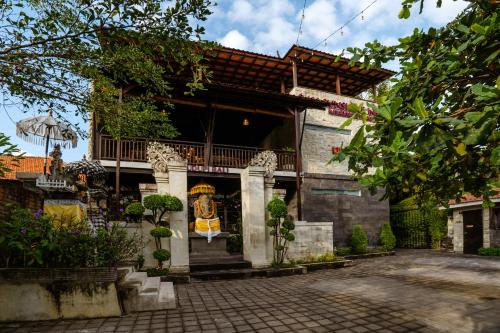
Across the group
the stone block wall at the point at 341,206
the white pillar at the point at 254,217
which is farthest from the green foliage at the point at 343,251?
the white pillar at the point at 254,217

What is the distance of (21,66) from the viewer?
4.39 m

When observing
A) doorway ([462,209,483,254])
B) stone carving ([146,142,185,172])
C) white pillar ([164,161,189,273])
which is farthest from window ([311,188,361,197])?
stone carving ([146,142,185,172])

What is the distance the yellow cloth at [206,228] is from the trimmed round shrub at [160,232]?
1.92 metres

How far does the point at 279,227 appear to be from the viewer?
1006 centimetres

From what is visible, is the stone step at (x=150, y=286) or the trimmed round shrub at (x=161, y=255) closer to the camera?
the stone step at (x=150, y=286)

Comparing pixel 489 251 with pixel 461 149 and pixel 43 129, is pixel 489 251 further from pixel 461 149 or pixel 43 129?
pixel 43 129

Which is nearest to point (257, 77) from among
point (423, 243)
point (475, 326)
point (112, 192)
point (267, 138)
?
point (267, 138)

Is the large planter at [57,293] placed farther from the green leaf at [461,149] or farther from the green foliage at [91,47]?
the green leaf at [461,149]

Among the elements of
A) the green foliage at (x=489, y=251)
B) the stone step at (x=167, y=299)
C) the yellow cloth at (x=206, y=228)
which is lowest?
the green foliage at (x=489, y=251)

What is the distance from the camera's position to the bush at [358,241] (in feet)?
47.3

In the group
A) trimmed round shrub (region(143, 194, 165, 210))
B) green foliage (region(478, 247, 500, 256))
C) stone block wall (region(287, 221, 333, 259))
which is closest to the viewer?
trimmed round shrub (region(143, 194, 165, 210))

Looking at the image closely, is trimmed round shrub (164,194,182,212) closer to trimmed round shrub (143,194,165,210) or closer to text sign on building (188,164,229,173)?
trimmed round shrub (143,194,165,210)

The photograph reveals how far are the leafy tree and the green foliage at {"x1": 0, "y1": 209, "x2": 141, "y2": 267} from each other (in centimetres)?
422

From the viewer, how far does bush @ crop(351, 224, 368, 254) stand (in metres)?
14.4
